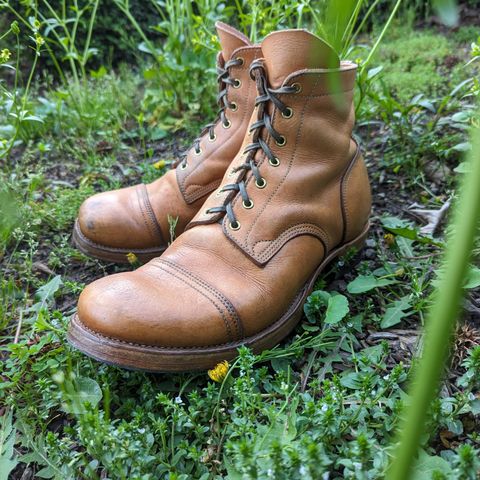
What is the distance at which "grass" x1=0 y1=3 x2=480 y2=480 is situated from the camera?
1021mm

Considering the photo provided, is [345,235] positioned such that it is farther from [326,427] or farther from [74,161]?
[74,161]

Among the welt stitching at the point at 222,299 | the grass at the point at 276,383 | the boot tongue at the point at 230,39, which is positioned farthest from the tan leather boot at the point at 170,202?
the welt stitching at the point at 222,299

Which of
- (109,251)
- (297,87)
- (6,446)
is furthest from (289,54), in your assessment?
(6,446)

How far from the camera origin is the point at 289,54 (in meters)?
1.30

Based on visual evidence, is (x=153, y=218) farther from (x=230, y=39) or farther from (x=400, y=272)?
(x=400, y=272)

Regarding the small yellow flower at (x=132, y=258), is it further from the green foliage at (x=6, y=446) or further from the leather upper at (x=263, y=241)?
the green foliage at (x=6, y=446)

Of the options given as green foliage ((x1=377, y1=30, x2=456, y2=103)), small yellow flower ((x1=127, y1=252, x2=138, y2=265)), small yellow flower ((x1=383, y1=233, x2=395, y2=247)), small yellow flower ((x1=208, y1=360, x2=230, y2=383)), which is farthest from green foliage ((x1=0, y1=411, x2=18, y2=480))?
green foliage ((x1=377, y1=30, x2=456, y2=103))

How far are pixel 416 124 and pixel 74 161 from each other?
5.95 feet

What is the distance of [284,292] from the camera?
1.36 m

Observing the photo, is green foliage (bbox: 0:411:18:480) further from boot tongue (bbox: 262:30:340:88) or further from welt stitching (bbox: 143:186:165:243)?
boot tongue (bbox: 262:30:340:88)

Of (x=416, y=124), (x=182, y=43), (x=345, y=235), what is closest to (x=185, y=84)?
(x=182, y=43)

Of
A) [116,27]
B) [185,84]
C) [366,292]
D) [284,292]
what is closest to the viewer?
[284,292]

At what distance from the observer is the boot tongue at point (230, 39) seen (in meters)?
1.72

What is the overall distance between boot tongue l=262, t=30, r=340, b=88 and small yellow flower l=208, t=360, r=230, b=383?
2.45 feet
